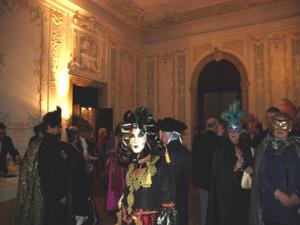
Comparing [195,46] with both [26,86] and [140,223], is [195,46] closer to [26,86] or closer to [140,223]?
[26,86]

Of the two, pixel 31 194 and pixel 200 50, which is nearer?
pixel 31 194

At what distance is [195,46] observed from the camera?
9.34m

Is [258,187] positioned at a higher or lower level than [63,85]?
lower

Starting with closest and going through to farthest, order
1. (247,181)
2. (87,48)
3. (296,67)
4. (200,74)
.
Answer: (247,181) → (87,48) → (296,67) → (200,74)

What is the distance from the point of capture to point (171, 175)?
6.64 ft

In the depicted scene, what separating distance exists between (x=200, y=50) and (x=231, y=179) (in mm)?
6961

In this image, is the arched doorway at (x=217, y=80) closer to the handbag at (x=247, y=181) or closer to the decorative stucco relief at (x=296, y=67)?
the decorative stucco relief at (x=296, y=67)

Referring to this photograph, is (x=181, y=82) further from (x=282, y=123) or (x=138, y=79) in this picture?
(x=282, y=123)

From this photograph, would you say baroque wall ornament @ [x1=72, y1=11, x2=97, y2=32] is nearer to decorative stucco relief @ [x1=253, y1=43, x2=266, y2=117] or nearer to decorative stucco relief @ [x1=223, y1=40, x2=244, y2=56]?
decorative stucco relief @ [x1=223, y1=40, x2=244, y2=56]

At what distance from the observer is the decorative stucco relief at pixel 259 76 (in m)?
8.34

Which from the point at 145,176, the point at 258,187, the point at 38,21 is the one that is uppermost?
the point at 38,21

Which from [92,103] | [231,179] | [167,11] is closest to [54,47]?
[92,103]

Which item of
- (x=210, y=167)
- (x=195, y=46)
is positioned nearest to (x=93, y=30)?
(x=195, y=46)

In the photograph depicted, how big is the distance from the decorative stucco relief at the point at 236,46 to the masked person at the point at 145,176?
24.3 feet
